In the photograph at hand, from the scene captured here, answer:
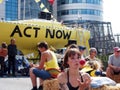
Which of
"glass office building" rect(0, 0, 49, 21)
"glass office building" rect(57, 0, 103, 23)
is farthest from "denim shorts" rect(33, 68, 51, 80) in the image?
"glass office building" rect(57, 0, 103, 23)

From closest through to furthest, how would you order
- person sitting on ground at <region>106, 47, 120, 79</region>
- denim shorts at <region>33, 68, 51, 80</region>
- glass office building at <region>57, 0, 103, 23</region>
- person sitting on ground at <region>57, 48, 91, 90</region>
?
person sitting on ground at <region>57, 48, 91, 90</region>, denim shorts at <region>33, 68, 51, 80</region>, person sitting on ground at <region>106, 47, 120, 79</region>, glass office building at <region>57, 0, 103, 23</region>

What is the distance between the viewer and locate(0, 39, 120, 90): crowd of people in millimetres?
4705

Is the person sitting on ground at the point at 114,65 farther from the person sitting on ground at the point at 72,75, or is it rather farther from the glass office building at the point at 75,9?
the glass office building at the point at 75,9

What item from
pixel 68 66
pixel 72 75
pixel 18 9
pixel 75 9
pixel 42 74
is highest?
pixel 75 9

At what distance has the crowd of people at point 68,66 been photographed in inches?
185

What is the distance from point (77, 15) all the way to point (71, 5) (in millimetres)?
2538

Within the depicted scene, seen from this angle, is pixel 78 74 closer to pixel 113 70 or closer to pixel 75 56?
pixel 75 56

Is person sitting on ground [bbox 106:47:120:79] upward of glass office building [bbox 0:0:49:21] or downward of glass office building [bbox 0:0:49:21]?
downward

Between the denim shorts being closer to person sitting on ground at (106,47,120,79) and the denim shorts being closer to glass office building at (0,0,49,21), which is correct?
person sitting on ground at (106,47,120,79)

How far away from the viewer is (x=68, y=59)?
4738 mm

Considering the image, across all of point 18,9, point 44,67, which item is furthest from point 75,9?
point 44,67

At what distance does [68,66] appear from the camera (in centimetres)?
484

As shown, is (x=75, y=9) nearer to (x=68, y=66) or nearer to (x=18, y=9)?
(x=18, y=9)

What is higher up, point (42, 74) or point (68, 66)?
point (68, 66)
